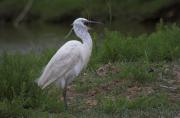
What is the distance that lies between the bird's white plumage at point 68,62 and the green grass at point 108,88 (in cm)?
25

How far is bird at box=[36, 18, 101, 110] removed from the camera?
9281mm

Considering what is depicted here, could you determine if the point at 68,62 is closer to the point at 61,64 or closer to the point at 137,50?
the point at 61,64

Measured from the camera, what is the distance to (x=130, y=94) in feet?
32.4

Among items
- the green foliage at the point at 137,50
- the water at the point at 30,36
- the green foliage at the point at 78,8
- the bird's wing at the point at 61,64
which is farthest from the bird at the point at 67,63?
the green foliage at the point at 78,8

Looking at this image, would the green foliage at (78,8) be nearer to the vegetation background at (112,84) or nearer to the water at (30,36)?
the water at (30,36)

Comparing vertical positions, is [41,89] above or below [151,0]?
below

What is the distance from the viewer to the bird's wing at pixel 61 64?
9250 mm

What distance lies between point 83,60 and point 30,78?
83 cm

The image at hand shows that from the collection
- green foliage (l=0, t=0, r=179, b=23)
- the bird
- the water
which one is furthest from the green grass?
green foliage (l=0, t=0, r=179, b=23)

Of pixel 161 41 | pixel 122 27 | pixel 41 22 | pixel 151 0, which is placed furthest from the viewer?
pixel 41 22

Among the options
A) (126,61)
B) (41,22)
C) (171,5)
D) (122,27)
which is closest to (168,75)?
(126,61)

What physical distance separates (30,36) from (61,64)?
2117 cm

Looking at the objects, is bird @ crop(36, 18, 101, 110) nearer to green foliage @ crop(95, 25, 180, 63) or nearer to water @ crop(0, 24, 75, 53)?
green foliage @ crop(95, 25, 180, 63)

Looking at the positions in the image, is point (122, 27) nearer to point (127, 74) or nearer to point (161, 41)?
point (161, 41)
